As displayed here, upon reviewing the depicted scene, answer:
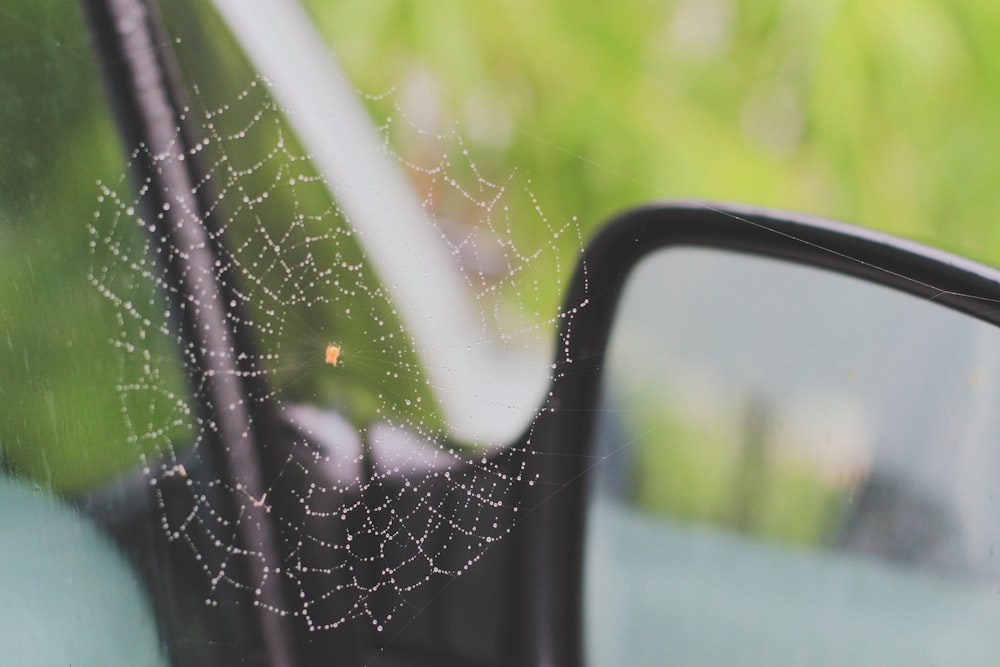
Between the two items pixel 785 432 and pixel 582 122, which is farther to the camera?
pixel 582 122

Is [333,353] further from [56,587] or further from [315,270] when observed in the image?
[56,587]

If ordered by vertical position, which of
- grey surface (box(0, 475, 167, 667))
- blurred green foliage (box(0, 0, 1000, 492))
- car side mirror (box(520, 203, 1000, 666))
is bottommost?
grey surface (box(0, 475, 167, 667))

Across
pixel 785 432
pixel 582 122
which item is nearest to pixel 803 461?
pixel 785 432

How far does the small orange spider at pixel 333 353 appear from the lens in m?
0.72

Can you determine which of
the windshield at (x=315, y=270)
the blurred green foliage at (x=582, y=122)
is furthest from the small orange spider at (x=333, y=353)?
the blurred green foliage at (x=582, y=122)

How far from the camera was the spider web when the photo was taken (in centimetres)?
68

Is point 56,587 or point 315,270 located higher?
point 315,270

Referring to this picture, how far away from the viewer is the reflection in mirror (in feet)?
2.12

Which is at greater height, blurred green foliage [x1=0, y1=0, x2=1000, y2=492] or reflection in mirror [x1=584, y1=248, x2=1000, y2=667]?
blurred green foliage [x1=0, y1=0, x2=1000, y2=492]

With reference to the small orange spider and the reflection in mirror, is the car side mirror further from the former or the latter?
the small orange spider

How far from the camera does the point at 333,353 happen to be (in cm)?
72

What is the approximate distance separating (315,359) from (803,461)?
16.0 inches

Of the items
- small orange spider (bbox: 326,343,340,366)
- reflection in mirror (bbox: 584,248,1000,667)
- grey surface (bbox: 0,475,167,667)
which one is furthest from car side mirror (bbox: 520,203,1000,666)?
grey surface (bbox: 0,475,167,667)

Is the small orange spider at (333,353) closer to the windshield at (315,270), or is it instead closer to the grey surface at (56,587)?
the windshield at (315,270)
